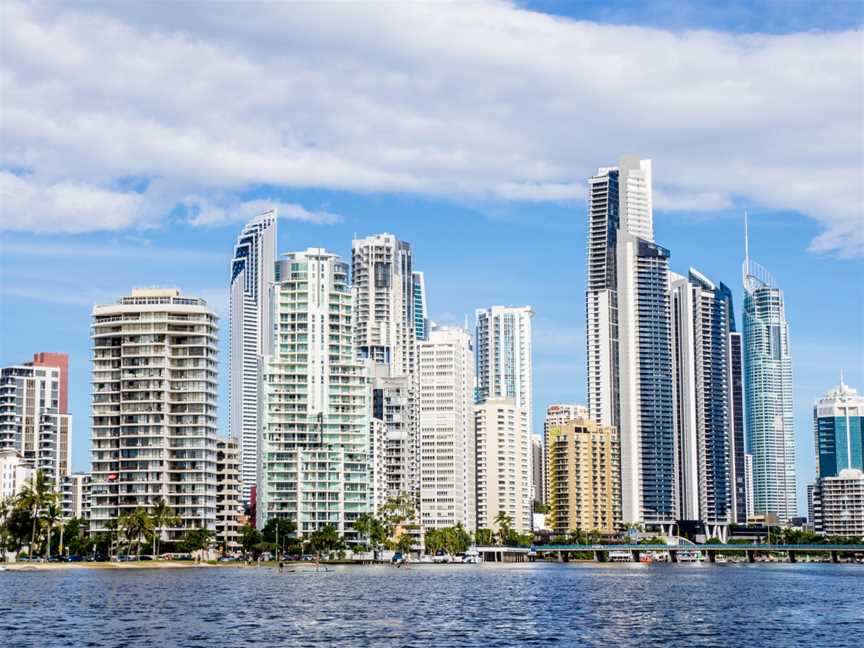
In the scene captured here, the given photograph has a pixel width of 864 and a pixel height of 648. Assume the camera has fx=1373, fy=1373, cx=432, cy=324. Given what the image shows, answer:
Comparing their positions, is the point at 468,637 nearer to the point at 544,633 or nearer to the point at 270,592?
the point at 544,633

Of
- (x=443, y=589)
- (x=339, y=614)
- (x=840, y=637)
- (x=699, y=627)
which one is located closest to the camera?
(x=840, y=637)

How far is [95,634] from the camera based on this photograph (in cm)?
11294

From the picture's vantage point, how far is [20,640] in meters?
107

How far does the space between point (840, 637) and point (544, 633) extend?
82.8ft

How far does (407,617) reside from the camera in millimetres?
136000

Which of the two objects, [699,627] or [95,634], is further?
[699,627]

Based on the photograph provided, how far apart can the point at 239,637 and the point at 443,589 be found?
91067 mm

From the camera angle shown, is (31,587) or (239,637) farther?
(31,587)

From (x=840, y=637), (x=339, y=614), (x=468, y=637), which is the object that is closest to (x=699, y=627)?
(x=840, y=637)

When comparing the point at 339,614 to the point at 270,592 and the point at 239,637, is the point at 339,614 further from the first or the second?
the point at 270,592

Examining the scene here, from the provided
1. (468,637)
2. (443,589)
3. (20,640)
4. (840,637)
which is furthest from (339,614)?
(443,589)

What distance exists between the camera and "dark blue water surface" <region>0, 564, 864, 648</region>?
112m

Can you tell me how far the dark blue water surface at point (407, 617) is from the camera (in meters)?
112

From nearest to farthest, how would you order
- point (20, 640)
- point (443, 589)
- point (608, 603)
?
point (20, 640)
point (608, 603)
point (443, 589)
